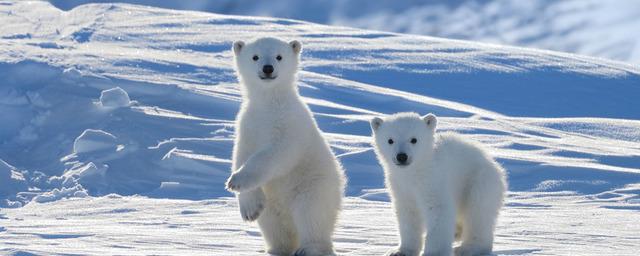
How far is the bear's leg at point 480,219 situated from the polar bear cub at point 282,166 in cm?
75

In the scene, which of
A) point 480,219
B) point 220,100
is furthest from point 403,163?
point 220,100

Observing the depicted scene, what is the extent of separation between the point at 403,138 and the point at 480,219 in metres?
0.66

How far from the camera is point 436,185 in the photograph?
5242mm

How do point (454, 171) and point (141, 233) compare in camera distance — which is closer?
point (454, 171)

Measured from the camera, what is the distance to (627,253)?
5.62 m

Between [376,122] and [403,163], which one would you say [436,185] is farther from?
[376,122]

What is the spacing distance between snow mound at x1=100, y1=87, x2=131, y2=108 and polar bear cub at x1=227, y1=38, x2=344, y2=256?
7.24m

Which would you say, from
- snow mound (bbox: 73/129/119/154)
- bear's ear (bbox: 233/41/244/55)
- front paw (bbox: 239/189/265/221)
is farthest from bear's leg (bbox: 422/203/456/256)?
snow mound (bbox: 73/129/119/154)

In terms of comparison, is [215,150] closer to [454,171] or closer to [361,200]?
[361,200]

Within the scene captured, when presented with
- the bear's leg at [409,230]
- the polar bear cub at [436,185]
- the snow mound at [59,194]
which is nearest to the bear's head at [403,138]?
the polar bear cub at [436,185]

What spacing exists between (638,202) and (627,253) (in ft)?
13.0

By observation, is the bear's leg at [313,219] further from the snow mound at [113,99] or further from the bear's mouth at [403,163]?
the snow mound at [113,99]

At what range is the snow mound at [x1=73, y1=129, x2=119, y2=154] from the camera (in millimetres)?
11242

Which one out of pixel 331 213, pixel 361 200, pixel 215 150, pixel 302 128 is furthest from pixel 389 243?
pixel 215 150
